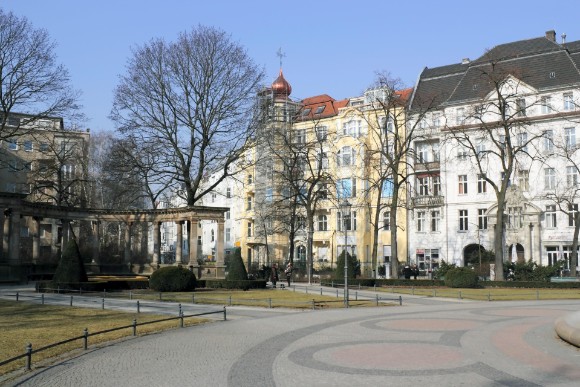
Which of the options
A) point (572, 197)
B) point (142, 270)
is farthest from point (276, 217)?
point (572, 197)

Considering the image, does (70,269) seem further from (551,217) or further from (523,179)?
(523,179)

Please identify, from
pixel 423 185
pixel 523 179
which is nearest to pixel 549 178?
pixel 523 179

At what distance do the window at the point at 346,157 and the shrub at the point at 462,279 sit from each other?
2993 cm

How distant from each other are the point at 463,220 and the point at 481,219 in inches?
73.1

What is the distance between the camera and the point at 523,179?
60.4m

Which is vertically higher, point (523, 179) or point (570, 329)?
point (523, 179)

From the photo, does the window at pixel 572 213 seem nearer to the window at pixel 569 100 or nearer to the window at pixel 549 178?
the window at pixel 549 178

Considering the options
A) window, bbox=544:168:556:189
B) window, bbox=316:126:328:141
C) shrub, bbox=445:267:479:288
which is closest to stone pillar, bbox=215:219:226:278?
window, bbox=316:126:328:141

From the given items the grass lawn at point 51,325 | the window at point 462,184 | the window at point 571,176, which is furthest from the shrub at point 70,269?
the window at point 571,176

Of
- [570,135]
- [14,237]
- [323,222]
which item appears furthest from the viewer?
[323,222]

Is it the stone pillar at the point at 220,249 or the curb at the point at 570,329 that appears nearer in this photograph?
the curb at the point at 570,329

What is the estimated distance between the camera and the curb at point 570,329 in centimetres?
1502

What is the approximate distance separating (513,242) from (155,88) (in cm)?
3555

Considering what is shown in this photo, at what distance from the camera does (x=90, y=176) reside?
205ft
